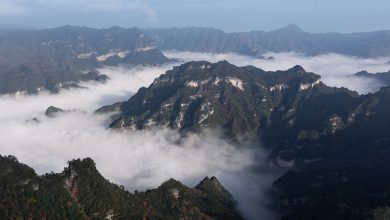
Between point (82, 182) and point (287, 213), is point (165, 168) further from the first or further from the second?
point (82, 182)

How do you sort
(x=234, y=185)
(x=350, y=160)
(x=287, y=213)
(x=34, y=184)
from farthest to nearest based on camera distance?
1. (x=350, y=160)
2. (x=234, y=185)
3. (x=287, y=213)
4. (x=34, y=184)

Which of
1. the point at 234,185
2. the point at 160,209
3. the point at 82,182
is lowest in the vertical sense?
the point at 234,185

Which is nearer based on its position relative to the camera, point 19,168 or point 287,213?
point 19,168

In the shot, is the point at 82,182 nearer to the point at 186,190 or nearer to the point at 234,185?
the point at 186,190

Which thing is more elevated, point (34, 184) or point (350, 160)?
point (34, 184)

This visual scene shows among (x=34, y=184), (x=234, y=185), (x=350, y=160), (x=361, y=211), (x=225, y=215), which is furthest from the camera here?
(x=350, y=160)

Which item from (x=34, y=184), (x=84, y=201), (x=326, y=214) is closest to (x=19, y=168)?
(x=34, y=184)
